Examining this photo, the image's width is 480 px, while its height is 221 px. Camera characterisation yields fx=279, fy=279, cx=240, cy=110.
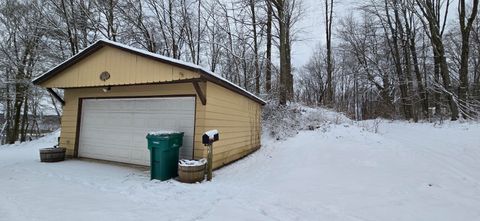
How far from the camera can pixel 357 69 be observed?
23516 millimetres

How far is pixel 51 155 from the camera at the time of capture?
754cm

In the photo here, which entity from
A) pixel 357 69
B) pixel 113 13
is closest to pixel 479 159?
pixel 113 13

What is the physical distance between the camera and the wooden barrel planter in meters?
7.51

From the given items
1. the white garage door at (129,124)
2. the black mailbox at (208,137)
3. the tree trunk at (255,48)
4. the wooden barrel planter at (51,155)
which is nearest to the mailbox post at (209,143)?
the black mailbox at (208,137)

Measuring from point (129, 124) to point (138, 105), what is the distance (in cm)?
59

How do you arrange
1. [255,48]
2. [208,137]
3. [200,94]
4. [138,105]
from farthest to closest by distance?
[255,48] → [138,105] → [200,94] → [208,137]

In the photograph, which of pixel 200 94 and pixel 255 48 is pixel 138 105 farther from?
pixel 255 48

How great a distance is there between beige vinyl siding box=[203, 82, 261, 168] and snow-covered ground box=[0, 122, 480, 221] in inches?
19.3

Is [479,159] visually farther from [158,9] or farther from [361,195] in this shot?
[158,9]

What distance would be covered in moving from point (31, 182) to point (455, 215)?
6.93 metres

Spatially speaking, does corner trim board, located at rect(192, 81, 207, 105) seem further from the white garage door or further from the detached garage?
the white garage door

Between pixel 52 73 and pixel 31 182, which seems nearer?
pixel 31 182

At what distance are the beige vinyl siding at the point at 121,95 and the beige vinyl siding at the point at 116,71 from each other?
657 millimetres

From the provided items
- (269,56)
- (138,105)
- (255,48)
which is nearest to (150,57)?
(138,105)
